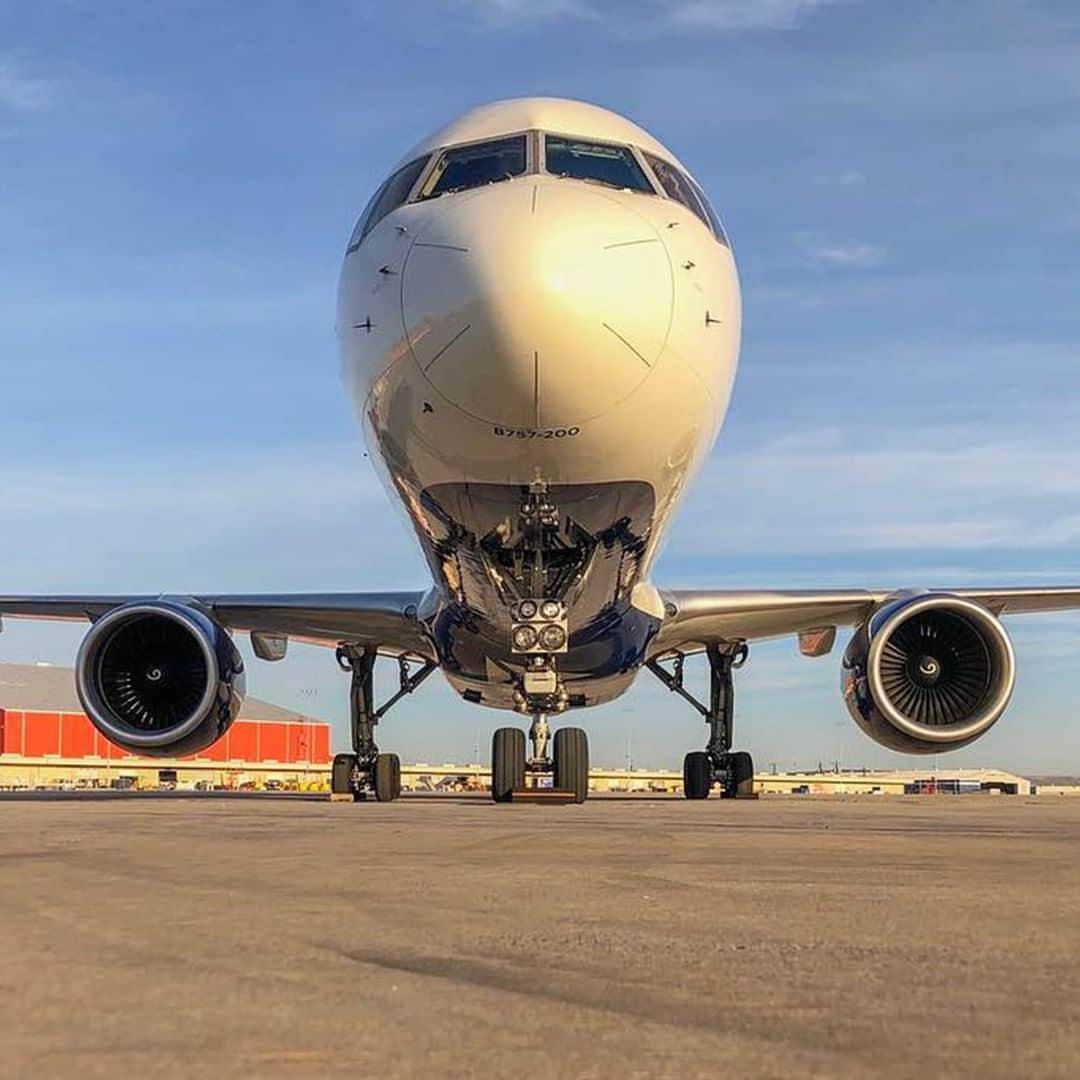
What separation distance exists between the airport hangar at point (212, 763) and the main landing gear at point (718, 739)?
33606 millimetres

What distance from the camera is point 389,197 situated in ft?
41.6

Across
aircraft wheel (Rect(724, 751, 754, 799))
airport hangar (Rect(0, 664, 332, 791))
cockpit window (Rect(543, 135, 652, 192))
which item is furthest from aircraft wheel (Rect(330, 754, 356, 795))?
airport hangar (Rect(0, 664, 332, 791))

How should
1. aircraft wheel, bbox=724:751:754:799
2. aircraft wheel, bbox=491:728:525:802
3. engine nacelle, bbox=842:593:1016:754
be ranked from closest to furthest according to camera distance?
aircraft wheel, bbox=491:728:525:802
engine nacelle, bbox=842:593:1016:754
aircraft wheel, bbox=724:751:754:799

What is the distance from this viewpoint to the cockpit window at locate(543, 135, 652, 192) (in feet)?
39.1

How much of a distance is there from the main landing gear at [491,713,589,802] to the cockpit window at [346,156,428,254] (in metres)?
4.68

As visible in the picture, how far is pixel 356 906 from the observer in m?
4.43

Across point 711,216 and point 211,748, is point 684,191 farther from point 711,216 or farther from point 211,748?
point 211,748

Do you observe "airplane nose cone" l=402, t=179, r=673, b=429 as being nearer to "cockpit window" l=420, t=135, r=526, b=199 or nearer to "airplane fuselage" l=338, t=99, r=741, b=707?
"airplane fuselage" l=338, t=99, r=741, b=707

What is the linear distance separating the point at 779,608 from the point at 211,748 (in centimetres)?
5080

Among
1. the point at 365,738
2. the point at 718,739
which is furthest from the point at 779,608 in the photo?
the point at 365,738

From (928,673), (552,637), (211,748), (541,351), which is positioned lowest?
(928,673)

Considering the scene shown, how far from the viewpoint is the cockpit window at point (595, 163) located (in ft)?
39.1

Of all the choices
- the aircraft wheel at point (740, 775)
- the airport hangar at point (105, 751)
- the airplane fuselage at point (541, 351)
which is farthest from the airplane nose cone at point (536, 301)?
the airport hangar at point (105, 751)

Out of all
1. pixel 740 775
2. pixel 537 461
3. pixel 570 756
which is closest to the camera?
pixel 537 461
